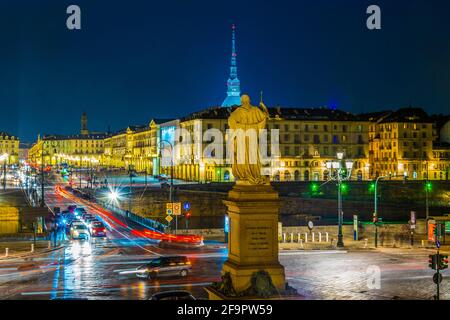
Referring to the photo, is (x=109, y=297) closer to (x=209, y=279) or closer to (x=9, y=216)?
(x=209, y=279)

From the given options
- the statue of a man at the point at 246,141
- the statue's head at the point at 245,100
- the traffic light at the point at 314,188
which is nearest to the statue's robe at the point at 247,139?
the statue of a man at the point at 246,141

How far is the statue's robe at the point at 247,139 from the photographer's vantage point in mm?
17828

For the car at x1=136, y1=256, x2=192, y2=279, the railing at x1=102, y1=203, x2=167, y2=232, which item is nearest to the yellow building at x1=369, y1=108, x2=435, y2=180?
the railing at x1=102, y1=203, x2=167, y2=232

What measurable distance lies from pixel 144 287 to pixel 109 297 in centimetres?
287

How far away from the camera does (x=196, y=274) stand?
101 feet

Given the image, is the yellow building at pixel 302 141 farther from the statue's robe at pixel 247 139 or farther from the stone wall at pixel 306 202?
the statue's robe at pixel 247 139

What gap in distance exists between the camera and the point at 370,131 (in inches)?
5359

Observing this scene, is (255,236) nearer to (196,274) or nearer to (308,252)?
(196,274)

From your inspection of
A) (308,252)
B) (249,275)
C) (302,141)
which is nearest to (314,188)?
(302,141)

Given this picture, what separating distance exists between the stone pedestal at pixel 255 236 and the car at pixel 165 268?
12587 millimetres

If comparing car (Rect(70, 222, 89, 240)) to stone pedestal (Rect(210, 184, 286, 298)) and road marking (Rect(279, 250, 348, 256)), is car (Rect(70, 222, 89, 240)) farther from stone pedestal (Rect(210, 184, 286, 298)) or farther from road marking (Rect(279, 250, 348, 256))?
stone pedestal (Rect(210, 184, 286, 298))

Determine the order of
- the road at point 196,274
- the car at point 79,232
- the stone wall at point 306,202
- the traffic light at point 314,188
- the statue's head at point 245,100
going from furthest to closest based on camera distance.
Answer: the traffic light at point 314,188, the stone wall at point 306,202, the car at point 79,232, the road at point 196,274, the statue's head at point 245,100

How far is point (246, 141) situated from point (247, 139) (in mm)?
64
